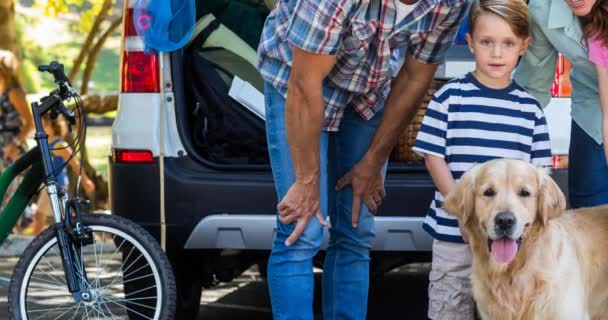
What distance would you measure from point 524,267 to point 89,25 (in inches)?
433

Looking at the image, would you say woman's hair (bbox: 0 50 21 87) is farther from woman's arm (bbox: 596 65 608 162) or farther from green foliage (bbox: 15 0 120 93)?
green foliage (bbox: 15 0 120 93)

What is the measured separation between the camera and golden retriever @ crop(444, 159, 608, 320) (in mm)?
3781

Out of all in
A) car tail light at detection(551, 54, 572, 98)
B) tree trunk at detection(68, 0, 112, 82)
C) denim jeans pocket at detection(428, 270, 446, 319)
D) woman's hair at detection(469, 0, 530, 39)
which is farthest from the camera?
tree trunk at detection(68, 0, 112, 82)

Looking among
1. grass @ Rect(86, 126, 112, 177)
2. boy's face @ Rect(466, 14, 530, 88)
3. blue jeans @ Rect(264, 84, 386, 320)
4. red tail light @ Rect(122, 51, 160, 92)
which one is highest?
boy's face @ Rect(466, 14, 530, 88)

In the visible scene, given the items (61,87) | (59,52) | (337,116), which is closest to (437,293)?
(337,116)

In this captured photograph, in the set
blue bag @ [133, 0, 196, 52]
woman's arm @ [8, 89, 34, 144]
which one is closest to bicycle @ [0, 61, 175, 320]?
blue bag @ [133, 0, 196, 52]

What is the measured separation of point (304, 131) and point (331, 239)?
72 cm

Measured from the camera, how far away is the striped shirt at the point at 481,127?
13.6ft

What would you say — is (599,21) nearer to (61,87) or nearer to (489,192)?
(489,192)

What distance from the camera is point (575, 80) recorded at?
436cm

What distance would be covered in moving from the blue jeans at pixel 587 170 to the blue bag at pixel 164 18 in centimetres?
165

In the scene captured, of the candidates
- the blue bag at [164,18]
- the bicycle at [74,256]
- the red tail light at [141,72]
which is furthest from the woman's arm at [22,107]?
the blue bag at [164,18]

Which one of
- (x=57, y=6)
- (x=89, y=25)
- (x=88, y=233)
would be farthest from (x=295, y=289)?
(x=89, y=25)

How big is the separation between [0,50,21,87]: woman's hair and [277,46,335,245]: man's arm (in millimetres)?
5727
